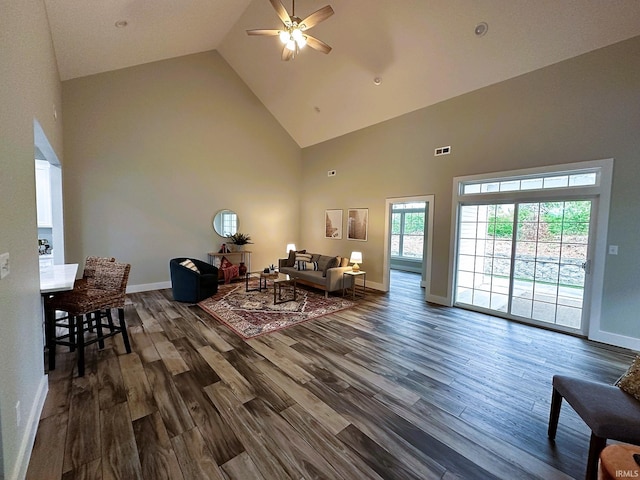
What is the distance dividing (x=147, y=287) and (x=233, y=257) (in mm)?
1935

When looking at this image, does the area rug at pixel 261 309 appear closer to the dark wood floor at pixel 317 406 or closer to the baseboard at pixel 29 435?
the dark wood floor at pixel 317 406

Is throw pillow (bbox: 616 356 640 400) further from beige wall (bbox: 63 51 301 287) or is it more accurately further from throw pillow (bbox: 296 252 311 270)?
beige wall (bbox: 63 51 301 287)

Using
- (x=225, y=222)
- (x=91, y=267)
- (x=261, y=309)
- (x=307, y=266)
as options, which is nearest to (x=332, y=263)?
(x=307, y=266)

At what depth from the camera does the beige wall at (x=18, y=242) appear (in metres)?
1.38

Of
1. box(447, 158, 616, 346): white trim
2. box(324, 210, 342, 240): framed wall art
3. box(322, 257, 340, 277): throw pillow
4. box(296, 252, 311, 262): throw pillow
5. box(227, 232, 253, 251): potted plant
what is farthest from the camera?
box(324, 210, 342, 240): framed wall art

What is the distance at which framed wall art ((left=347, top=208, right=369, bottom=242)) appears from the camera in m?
6.28

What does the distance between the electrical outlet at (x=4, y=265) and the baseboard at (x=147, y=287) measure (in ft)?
14.8

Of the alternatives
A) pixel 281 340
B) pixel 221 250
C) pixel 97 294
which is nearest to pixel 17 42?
pixel 97 294

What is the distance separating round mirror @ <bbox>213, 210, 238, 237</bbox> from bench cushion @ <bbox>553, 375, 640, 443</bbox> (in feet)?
21.0

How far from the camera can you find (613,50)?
3.22m

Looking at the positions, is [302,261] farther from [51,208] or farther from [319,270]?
[51,208]

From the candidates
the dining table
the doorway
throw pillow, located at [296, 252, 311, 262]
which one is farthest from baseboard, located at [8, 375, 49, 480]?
throw pillow, located at [296, 252, 311, 262]

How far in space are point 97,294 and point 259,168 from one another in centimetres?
512

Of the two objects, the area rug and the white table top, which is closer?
the white table top
